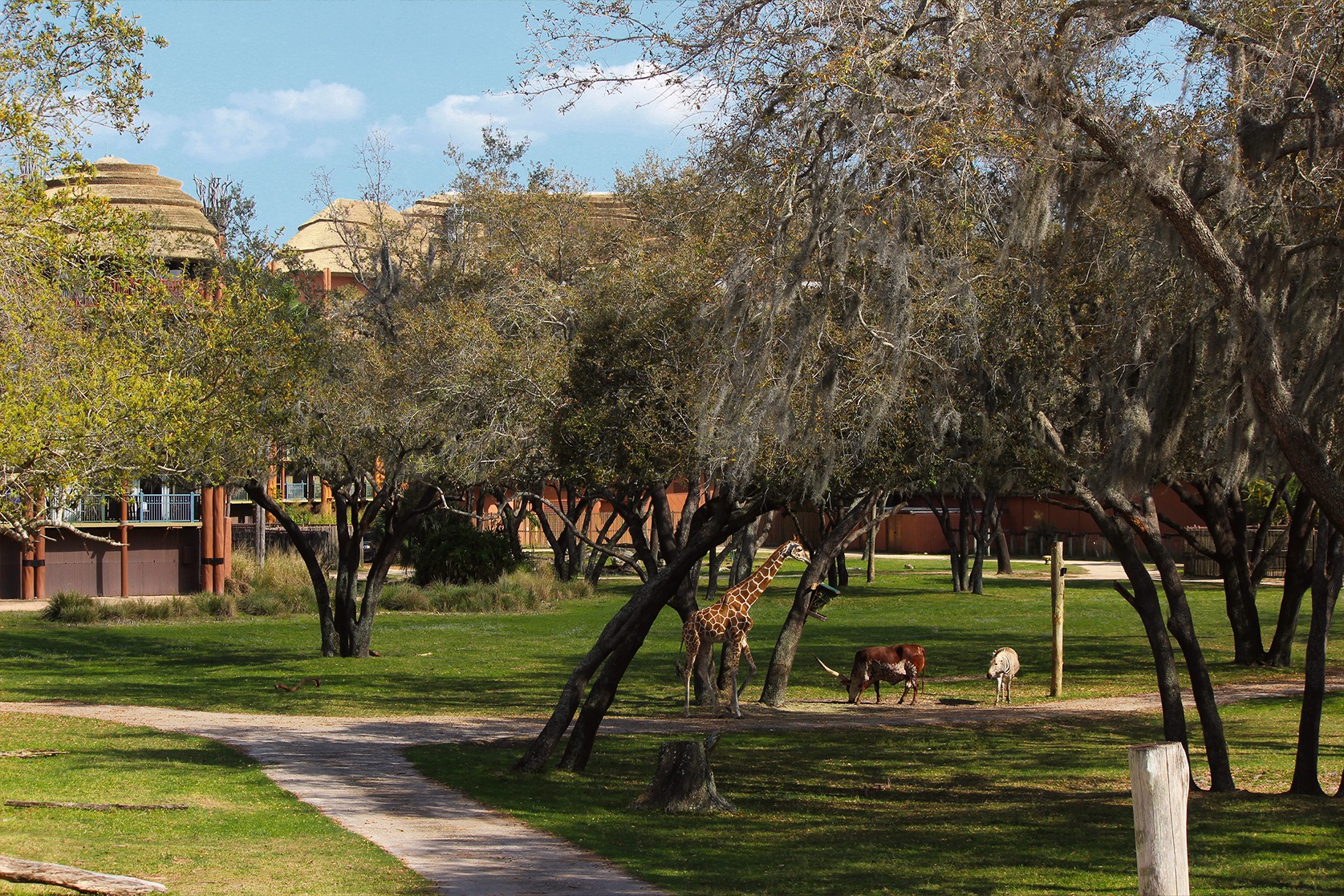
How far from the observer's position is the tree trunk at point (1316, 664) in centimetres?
1143

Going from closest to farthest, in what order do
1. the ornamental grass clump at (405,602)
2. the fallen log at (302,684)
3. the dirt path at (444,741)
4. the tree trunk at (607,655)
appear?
the dirt path at (444,741), the tree trunk at (607,655), the fallen log at (302,684), the ornamental grass clump at (405,602)

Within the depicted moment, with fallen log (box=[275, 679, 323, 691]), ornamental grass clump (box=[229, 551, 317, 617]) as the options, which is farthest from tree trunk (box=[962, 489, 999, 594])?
fallen log (box=[275, 679, 323, 691])

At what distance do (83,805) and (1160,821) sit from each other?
29.2ft

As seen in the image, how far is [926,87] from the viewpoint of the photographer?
360 inches

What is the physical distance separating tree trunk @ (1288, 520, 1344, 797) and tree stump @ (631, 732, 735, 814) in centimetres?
486

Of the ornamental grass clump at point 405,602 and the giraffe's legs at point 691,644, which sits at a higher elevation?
the giraffe's legs at point 691,644

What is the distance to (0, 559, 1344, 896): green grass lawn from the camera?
29.5ft

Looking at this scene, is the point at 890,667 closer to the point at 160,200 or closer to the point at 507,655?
the point at 507,655

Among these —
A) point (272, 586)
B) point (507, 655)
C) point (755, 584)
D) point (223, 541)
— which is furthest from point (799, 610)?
point (223, 541)

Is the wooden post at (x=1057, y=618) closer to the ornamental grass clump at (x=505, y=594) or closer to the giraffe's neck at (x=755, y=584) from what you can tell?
the giraffe's neck at (x=755, y=584)

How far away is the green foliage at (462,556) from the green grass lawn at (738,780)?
1143 centimetres

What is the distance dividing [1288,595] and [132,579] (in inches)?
1282

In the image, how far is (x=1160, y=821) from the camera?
512cm

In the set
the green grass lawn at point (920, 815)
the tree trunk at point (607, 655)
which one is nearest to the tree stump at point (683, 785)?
the green grass lawn at point (920, 815)
